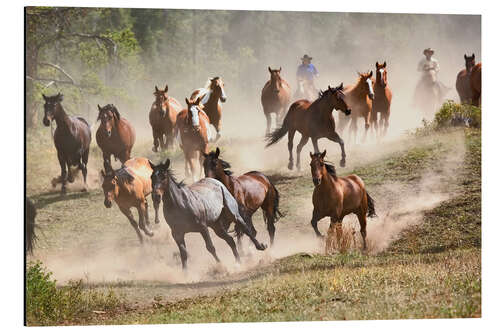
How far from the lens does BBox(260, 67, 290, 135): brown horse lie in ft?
40.2

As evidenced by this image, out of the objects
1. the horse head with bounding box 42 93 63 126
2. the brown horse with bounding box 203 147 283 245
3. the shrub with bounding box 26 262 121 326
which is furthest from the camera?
the brown horse with bounding box 203 147 283 245

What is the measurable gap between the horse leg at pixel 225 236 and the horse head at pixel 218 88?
1717mm

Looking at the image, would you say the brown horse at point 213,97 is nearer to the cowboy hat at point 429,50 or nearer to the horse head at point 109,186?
the horse head at point 109,186

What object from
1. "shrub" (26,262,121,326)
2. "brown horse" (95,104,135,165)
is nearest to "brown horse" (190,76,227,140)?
"brown horse" (95,104,135,165)

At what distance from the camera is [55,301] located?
11.1m

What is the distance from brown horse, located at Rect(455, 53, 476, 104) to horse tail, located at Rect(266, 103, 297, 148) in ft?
7.70

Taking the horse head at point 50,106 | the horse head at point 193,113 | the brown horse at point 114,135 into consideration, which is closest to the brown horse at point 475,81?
the horse head at point 193,113

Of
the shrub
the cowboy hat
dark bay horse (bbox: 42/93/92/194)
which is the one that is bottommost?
the shrub

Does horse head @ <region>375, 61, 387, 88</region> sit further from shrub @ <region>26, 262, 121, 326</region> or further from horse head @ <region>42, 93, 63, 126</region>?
shrub @ <region>26, 262, 121, 326</region>

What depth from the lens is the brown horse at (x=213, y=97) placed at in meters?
12.1

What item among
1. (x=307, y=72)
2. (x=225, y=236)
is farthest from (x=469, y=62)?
(x=225, y=236)

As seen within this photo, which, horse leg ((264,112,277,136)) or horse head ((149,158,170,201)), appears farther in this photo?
horse leg ((264,112,277,136))

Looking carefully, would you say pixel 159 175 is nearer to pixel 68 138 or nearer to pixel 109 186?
pixel 109 186

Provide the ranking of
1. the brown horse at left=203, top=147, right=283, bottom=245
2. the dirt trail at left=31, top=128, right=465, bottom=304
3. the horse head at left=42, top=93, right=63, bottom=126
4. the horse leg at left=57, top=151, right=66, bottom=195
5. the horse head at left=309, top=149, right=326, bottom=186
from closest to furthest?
the dirt trail at left=31, top=128, right=465, bottom=304 < the horse head at left=42, top=93, right=63, bottom=126 < the horse leg at left=57, top=151, right=66, bottom=195 < the brown horse at left=203, top=147, right=283, bottom=245 < the horse head at left=309, top=149, right=326, bottom=186
